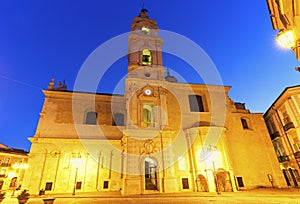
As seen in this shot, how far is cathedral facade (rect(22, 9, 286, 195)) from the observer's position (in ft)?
46.1

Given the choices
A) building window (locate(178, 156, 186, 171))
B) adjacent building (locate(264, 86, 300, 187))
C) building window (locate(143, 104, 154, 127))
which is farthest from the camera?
adjacent building (locate(264, 86, 300, 187))

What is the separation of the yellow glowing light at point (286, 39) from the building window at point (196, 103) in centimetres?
1434

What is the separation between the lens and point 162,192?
42.2 ft

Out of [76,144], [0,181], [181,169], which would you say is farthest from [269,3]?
[0,181]

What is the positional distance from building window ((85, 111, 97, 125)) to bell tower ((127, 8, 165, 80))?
20.2ft

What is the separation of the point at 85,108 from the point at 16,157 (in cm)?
1857

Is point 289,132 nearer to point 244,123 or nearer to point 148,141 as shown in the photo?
point 244,123

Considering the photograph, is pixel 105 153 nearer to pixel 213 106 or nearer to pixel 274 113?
pixel 213 106

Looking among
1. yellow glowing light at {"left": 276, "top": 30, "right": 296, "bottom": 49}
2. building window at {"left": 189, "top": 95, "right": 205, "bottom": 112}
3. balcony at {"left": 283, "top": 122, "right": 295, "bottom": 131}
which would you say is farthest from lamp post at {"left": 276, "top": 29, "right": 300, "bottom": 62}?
balcony at {"left": 283, "top": 122, "right": 295, "bottom": 131}

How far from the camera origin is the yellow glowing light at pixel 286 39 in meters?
4.75

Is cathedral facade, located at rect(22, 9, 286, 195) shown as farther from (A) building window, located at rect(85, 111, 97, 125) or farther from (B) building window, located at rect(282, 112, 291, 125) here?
(B) building window, located at rect(282, 112, 291, 125)

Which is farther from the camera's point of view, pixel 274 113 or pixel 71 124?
pixel 274 113

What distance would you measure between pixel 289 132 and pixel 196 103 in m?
11.5

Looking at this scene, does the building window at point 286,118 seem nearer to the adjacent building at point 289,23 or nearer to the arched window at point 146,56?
the arched window at point 146,56
